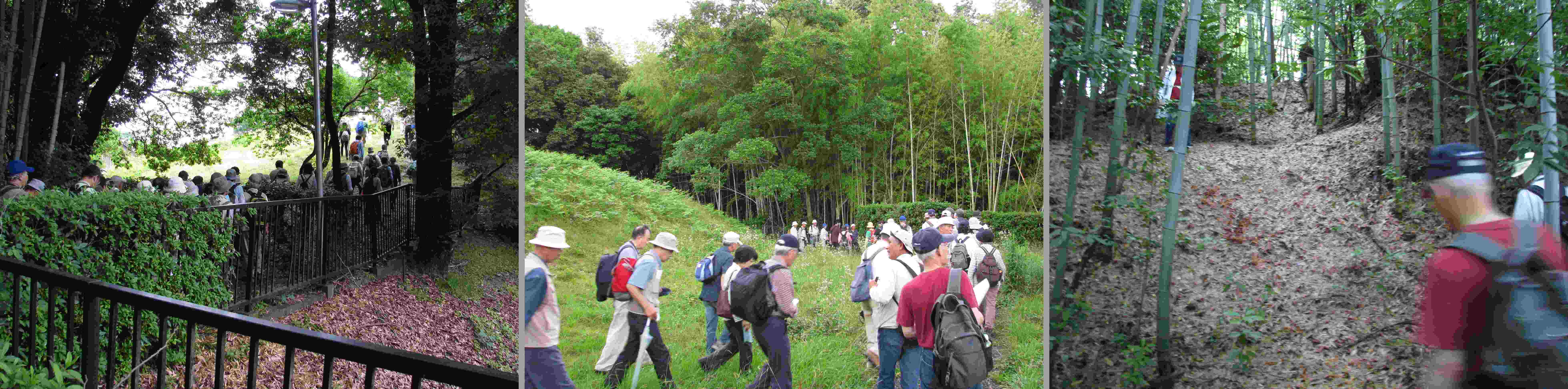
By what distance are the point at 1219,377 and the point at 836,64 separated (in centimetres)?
193

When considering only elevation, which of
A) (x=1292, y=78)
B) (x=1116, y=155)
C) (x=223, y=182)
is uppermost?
(x=1292, y=78)

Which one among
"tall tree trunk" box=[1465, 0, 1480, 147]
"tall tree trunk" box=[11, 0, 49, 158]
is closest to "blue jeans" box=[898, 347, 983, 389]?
"tall tree trunk" box=[1465, 0, 1480, 147]

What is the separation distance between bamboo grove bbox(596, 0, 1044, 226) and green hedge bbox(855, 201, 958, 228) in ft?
0.06

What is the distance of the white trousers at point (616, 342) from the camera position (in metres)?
1.76

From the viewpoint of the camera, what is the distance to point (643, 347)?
1.78 m

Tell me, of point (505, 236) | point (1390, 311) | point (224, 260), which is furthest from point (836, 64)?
point (505, 236)

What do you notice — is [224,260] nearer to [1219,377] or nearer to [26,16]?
[26,16]

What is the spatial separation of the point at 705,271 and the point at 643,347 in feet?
0.90

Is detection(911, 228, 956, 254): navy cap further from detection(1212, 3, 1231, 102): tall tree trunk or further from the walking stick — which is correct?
detection(1212, 3, 1231, 102): tall tree trunk

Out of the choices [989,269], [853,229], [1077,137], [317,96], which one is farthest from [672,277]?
[317,96]

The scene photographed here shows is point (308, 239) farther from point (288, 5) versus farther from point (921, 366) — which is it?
point (921, 366)

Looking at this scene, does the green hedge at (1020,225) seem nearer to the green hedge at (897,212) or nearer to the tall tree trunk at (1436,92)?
the green hedge at (897,212)

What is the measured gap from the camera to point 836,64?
1854 mm

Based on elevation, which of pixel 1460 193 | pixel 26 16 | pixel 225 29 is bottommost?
pixel 1460 193
